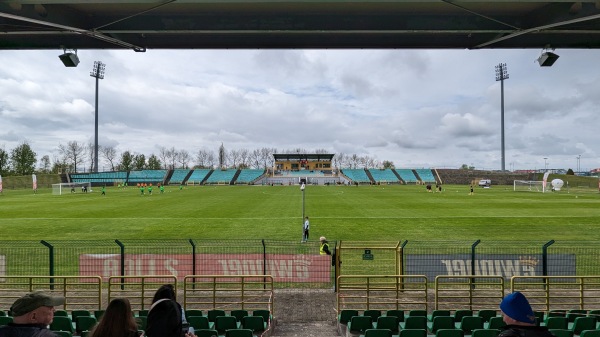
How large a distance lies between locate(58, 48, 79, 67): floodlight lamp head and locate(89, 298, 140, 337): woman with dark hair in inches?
216

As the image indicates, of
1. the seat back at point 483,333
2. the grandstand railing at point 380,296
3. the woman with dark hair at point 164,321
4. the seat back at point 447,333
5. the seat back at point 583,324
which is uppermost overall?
the woman with dark hair at point 164,321

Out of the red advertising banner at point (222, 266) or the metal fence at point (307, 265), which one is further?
the red advertising banner at point (222, 266)

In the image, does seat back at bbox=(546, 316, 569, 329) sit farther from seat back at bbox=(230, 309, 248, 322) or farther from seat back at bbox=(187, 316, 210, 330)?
seat back at bbox=(187, 316, 210, 330)

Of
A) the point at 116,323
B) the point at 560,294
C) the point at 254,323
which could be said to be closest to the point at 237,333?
the point at 254,323

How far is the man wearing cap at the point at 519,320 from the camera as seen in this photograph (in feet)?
8.86

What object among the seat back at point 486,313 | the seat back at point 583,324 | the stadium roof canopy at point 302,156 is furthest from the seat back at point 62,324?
the stadium roof canopy at point 302,156

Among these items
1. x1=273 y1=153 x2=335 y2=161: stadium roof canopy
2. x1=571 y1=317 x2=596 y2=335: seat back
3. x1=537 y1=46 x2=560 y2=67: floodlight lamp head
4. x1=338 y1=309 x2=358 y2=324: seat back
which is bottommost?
x1=338 y1=309 x2=358 y2=324: seat back

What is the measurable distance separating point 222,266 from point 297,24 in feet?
32.5

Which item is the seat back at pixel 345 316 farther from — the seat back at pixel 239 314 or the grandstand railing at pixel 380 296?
the seat back at pixel 239 314

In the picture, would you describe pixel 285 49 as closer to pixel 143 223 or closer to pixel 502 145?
pixel 143 223

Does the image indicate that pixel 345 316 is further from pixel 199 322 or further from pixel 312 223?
pixel 312 223

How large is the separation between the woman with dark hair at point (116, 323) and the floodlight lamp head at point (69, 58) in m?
5.49

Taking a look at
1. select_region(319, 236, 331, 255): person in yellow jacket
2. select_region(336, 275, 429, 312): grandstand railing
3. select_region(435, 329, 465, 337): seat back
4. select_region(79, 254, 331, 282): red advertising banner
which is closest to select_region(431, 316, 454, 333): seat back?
select_region(435, 329, 465, 337): seat back

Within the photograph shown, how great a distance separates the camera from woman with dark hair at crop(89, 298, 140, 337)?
2.75m
